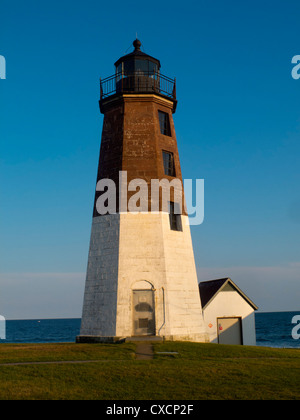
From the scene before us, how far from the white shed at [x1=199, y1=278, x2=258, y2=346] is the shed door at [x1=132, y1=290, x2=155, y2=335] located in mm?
6764

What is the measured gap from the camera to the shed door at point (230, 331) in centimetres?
2755

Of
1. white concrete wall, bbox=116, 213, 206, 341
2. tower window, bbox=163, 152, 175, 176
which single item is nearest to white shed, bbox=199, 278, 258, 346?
white concrete wall, bbox=116, 213, 206, 341

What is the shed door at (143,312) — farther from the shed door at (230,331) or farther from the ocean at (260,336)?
the ocean at (260,336)

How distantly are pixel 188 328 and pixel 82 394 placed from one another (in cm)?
1189

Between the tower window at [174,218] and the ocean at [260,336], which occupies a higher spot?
the tower window at [174,218]

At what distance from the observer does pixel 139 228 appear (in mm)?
22203

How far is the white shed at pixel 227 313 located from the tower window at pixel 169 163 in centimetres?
880

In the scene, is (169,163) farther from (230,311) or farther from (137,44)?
(230,311)

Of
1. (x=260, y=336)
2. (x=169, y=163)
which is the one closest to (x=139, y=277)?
(x=169, y=163)

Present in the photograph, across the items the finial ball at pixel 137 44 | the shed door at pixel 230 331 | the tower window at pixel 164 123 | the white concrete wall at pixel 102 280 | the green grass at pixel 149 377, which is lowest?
the green grass at pixel 149 377

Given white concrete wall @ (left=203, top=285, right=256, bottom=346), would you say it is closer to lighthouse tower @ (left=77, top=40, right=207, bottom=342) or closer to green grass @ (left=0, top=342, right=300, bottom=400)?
lighthouse tower @ (left=77, top=40, right=207, bottom=342)

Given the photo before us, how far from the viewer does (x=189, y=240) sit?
23641 mm

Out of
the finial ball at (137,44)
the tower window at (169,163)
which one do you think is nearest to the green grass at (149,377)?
the tower window at (169,163)
